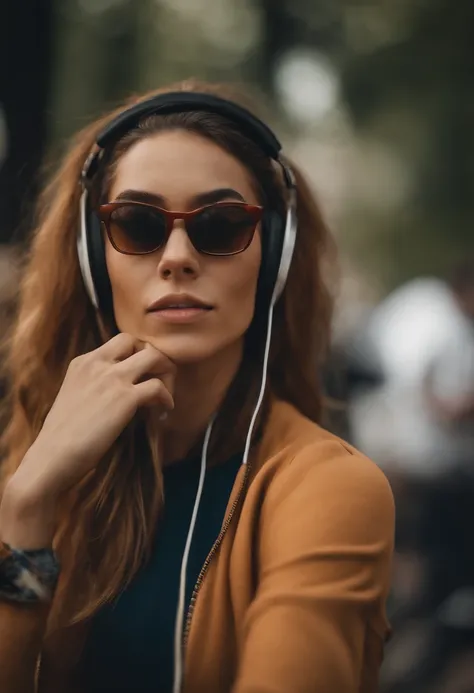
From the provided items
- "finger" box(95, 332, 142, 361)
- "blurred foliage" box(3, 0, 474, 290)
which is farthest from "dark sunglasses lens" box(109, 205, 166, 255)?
"blurred foliage" box(3, 0, 474, 290)

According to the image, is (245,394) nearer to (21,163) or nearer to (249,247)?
(249,247)

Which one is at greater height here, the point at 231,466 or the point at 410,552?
the point at 231,466

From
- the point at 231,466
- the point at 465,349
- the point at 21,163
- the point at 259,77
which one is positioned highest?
the point at 259,77

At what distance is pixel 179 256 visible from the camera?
1.40 metres

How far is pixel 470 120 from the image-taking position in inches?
339

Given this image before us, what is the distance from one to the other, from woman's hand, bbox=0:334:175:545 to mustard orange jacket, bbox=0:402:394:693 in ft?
0.49

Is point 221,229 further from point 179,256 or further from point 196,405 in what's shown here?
point 196,405

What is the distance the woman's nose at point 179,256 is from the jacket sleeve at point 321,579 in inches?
11.3

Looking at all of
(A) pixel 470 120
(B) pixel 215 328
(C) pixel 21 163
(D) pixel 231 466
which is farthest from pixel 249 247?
(A) pixel 470 120

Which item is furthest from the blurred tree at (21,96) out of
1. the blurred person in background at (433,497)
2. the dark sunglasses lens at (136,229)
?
the blurred person in background at (433,497)

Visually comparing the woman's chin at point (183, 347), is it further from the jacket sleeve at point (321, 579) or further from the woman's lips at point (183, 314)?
the jacket sleeve at point (321, 579)

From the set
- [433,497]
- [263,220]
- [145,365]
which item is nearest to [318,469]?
[145,365]

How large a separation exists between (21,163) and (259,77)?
381 cm

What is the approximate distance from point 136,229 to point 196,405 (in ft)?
0.87
